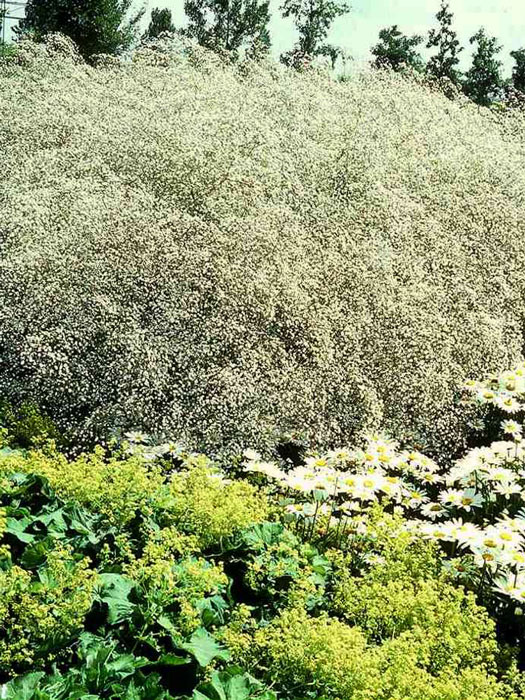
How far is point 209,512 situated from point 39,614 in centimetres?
89

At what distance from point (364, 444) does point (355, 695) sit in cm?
220

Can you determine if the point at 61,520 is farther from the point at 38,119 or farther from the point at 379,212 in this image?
the point at 38,119

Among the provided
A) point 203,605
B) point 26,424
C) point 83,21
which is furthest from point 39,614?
point 83,21

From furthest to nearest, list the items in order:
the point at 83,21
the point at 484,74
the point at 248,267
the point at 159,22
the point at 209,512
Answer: the point at 159,22
the point at 484,74
the point at 83,21
the point at 248,267
the point at 209,512

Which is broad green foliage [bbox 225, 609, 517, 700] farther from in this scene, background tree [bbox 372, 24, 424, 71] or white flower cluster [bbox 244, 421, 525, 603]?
background tree [bbox 372, 24, 424, 71]

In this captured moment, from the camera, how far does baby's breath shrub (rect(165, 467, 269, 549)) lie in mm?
3184

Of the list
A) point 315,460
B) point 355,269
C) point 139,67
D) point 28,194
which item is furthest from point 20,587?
point 139,67

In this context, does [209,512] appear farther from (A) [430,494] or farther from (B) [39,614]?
(A) [430,494]

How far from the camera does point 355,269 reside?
511 centimetres

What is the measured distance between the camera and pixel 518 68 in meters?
20.0

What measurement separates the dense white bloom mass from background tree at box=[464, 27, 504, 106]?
13169mm

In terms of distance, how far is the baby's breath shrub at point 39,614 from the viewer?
240 centimetres

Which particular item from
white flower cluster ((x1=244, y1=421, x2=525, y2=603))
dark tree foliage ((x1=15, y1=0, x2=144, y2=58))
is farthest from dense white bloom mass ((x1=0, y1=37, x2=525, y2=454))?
dark tree foliage ((x1=15, y1=0, x2=144, y2=58))

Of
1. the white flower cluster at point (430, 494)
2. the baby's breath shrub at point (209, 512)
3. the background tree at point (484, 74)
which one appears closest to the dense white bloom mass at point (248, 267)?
the white flower cluster at point (430, 494)
